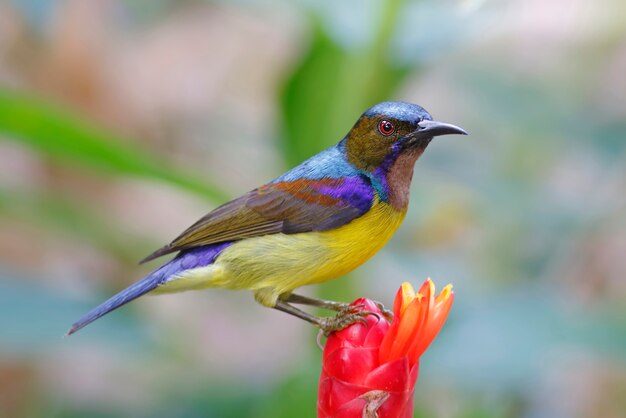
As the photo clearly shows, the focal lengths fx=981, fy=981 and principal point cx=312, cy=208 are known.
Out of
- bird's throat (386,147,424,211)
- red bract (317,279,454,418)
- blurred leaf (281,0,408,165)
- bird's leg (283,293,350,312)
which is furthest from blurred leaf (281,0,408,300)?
red bract (317,279,454,418)

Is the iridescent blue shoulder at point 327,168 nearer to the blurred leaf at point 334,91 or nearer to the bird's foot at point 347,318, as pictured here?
the bird's foot at point 347,318

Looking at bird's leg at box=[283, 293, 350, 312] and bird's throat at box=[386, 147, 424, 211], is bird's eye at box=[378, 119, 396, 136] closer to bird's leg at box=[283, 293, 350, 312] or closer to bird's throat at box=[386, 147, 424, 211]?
bird's throat at box=[386, 147, 424, 211]

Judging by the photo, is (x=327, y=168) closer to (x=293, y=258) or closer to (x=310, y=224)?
(x=310, y=224)

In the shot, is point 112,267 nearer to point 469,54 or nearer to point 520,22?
point 469,54

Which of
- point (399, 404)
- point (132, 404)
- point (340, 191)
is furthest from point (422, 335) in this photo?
point (132, 404)

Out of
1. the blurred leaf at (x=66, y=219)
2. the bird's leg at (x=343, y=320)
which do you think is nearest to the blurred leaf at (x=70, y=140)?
the blurred leaf at (x=66, y=219)

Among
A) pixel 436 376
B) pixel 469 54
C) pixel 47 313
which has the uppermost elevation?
pixel 469 54
